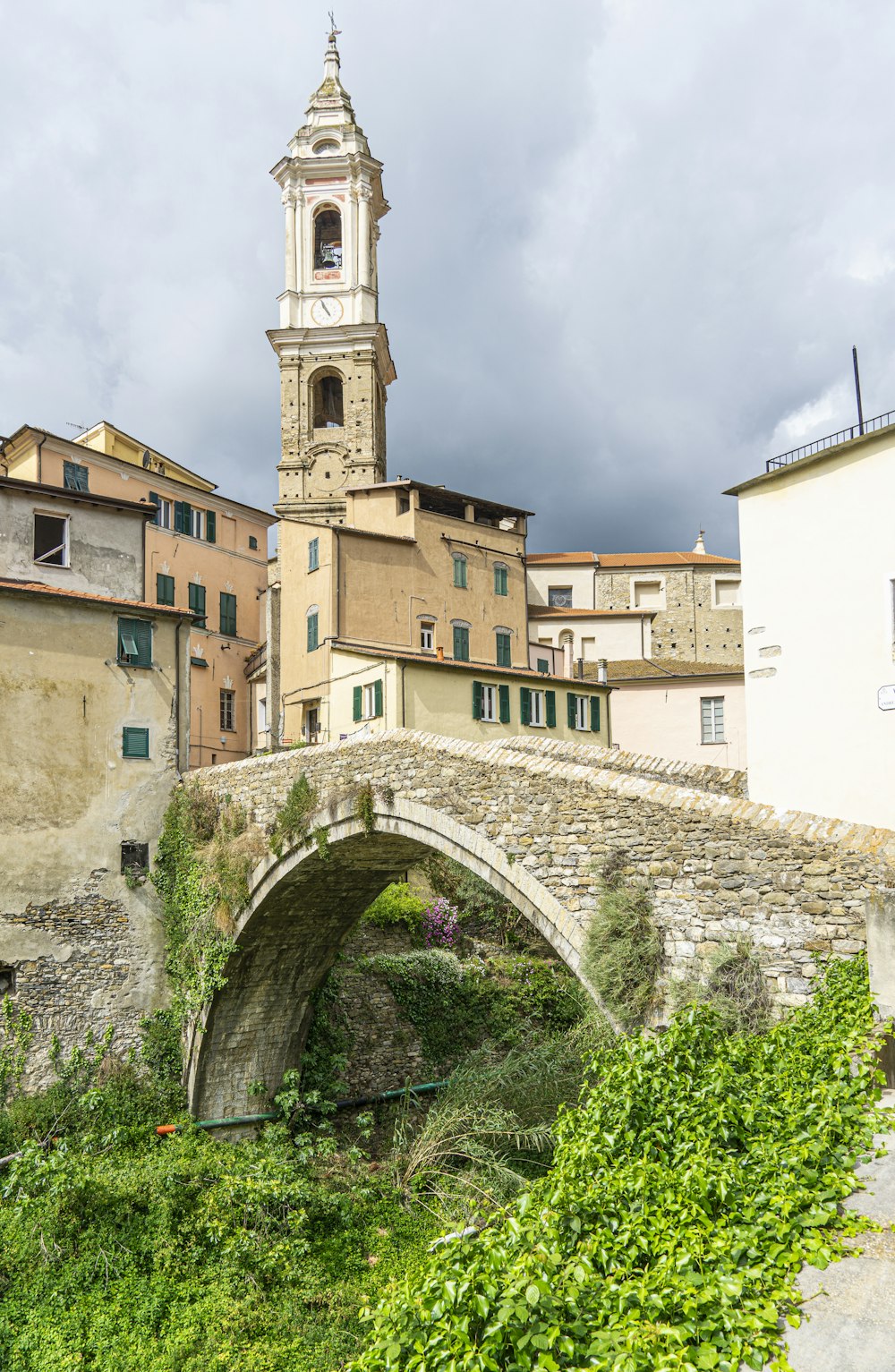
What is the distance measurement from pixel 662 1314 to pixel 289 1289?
32.2 ft

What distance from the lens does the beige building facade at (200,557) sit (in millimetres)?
27922

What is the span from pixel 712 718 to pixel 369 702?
14.5m

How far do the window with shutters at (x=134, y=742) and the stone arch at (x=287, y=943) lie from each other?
3442 millimetres

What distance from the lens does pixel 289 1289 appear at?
11.9 meters

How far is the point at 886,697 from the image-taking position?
8.59 m

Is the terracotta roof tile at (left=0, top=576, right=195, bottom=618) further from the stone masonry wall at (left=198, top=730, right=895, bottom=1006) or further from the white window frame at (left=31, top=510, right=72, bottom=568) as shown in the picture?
the stone masonry wall at (left=198, top=730, right=895, bottom=1006)

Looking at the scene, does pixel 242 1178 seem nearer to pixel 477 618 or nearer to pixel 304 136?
pixel 477 618

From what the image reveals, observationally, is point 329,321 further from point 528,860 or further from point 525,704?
point 528,860

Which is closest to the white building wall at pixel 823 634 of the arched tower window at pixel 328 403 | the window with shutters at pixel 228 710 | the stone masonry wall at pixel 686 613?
the window with shutters at pixel 228 710

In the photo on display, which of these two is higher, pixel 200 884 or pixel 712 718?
pixel 712 718

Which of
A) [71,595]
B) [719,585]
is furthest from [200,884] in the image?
[719,585]

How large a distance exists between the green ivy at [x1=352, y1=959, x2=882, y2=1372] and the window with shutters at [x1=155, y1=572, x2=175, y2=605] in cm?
2513

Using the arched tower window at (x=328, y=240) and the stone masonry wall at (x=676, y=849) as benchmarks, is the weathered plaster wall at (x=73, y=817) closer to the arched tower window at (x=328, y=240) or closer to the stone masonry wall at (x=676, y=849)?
the stone masonry wall at (x=676, y=849)

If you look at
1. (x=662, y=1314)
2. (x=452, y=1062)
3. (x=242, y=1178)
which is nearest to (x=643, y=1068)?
(x=662, y=1314)
